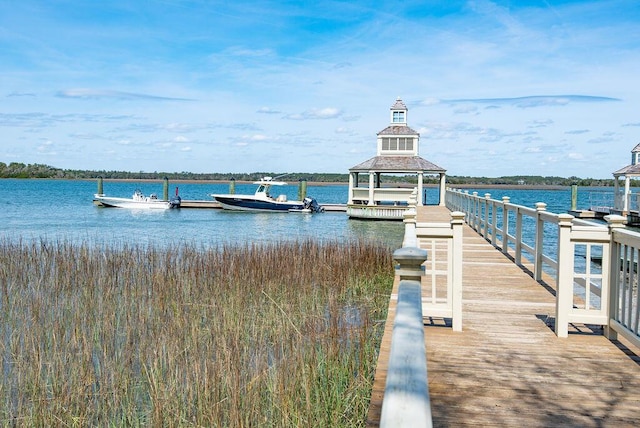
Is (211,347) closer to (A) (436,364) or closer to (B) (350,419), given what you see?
(B) (350,419)

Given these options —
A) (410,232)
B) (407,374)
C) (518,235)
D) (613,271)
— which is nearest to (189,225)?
(518,235)

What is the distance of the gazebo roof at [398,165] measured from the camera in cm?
3569

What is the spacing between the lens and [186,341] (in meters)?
7.06

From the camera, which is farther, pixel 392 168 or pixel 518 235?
pixel 392 168

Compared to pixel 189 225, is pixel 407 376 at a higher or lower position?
higher

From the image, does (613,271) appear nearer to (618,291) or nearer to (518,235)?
(618,291)

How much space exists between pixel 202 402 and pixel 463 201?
1889cm

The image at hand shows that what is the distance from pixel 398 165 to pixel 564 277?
30896mm

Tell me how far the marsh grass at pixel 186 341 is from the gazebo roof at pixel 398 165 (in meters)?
23.7

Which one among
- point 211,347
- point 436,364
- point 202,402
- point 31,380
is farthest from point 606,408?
point 31,380

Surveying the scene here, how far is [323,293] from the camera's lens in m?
9.95

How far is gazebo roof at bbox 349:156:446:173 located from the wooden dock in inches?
1144

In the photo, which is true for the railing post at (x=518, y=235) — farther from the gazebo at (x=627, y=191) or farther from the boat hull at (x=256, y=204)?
the boat hull at (x=256, y=204)

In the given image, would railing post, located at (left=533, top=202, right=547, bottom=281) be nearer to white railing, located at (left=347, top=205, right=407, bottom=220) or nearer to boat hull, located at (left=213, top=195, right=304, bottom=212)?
white railing, located at (left=347, top=205, right=407, bottom=220)
